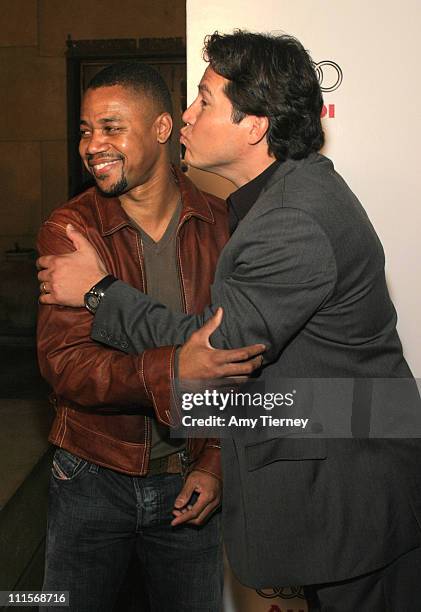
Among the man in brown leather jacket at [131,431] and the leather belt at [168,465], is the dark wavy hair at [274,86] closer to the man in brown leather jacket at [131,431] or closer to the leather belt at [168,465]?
the man in brown leather jacket at [131,431]

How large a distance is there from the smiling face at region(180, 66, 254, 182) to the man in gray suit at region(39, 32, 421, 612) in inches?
1.2

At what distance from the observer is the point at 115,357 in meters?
1.75

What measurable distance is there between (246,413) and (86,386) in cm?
37

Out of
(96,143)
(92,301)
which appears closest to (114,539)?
(92,301)

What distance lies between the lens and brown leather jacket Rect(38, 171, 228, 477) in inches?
67.5

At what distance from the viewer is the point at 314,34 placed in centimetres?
245

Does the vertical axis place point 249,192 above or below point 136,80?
below

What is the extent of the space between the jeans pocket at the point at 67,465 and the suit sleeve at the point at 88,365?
7.7 inches

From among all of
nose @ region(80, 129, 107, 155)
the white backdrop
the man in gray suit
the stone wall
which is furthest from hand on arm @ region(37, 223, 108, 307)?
the stone wall

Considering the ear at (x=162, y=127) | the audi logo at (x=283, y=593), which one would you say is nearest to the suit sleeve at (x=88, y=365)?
the ear at (x=162, y=127)

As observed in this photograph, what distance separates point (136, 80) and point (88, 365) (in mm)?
758

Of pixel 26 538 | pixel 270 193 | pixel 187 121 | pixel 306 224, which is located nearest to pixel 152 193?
pixel 187 121
